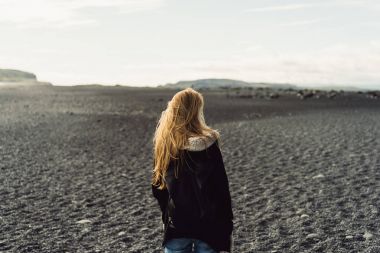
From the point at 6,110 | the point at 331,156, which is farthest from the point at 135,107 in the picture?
the point at 331,156

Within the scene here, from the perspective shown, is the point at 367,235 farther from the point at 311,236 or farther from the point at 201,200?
the point at 201,200

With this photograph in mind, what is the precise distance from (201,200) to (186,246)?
1.87 feet

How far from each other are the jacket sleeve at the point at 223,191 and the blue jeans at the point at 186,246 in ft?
0.94

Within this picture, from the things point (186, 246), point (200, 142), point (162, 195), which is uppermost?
point (200, 142)

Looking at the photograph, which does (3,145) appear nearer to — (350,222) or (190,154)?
(350,222)

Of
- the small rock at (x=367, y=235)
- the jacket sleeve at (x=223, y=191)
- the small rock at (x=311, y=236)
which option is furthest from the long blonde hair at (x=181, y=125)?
the small rock at (x=367, y=235)

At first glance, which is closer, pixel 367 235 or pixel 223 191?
pixel 223 191

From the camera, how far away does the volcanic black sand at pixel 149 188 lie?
892 cm

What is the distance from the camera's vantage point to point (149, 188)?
42.1ft

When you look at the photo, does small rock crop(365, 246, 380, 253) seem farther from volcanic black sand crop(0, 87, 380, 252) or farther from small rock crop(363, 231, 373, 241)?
small rock crop(363, 231, 373, 241)

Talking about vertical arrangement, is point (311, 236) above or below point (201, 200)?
below

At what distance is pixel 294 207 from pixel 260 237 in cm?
207

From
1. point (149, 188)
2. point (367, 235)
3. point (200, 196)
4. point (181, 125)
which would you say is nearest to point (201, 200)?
point (200, 196)

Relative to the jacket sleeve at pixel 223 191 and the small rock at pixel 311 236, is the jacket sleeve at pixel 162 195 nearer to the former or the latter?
the jacket sleeve at pixel 223 191
